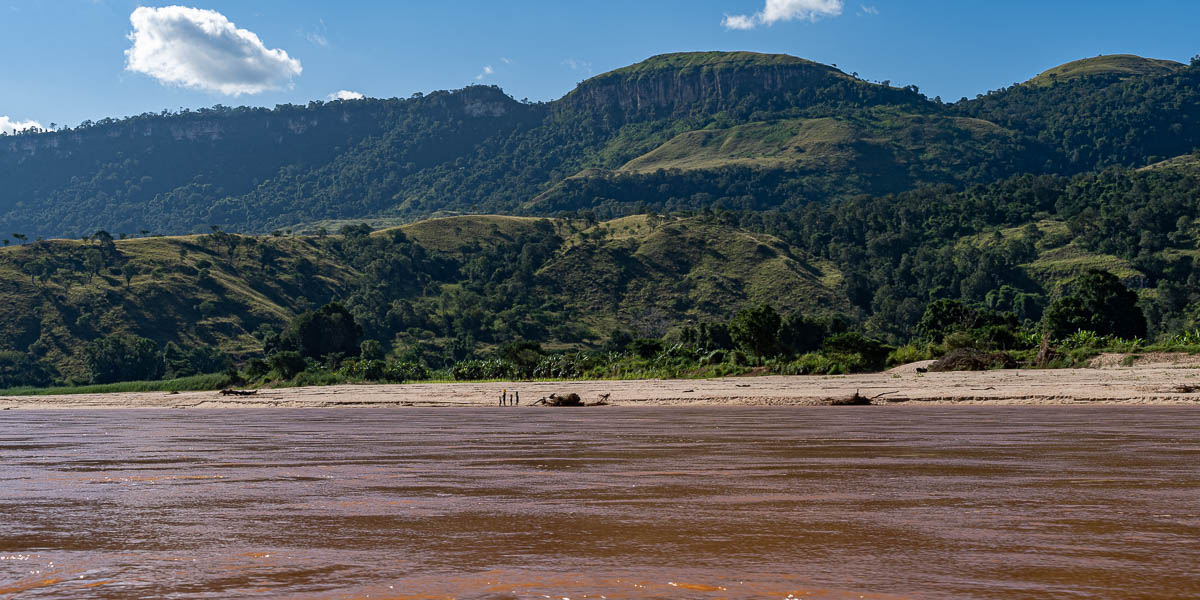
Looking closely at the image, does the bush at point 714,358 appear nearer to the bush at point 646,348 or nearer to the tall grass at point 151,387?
the bush at point 646,348

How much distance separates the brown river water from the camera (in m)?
6.42

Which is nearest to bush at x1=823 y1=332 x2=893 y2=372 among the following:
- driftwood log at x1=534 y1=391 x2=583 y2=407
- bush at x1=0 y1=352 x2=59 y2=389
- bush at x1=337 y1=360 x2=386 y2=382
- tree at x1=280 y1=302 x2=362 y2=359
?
driftwood log at x1=534 y1=391 x2=583 y2=407

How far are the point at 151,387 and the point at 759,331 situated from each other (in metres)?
50.7

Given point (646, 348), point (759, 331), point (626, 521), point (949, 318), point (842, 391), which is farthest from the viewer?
point (646, 348)

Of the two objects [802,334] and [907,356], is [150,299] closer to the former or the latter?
[802,334]

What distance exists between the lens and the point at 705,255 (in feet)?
535

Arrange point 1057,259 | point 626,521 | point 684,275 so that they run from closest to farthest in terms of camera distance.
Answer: point 626,521 → point 1057,259 → point 684,275

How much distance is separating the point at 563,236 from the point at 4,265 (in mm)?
92065

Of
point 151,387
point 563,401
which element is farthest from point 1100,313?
point 151,387

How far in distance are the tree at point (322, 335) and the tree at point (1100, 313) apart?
6801 centimetres

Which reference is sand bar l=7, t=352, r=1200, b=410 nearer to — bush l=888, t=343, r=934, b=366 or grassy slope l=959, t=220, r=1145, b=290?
bush l=888, t=343, r=934, b=366

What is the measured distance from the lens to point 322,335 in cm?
10675

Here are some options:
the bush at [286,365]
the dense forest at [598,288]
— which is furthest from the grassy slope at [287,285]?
the bush at [286,365]

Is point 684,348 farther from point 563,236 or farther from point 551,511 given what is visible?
point 563,236
